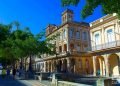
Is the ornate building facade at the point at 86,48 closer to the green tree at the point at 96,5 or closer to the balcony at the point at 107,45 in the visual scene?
the balcony at the point at 107,45

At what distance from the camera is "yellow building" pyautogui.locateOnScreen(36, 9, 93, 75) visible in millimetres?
46094

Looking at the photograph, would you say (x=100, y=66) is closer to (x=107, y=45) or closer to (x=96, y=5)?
(x=107, y=45)

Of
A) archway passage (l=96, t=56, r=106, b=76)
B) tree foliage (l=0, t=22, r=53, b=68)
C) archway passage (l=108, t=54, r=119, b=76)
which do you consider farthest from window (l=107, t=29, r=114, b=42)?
tree foliage (l=0, t=22, r=53, b=68)

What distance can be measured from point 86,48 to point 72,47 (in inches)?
174

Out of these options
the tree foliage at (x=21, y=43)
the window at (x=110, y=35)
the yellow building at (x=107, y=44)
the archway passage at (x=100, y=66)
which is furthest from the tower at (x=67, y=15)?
the window at (x=110, y=35)

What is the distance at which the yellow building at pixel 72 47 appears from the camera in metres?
46.1

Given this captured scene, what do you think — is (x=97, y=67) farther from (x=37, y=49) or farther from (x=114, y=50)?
(x=37, y=49)

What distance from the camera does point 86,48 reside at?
151 ft

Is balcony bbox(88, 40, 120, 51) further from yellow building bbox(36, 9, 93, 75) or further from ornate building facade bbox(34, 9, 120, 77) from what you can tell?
yellow building bbox(36, 9, 93, 75)

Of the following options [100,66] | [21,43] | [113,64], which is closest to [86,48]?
[100,66]

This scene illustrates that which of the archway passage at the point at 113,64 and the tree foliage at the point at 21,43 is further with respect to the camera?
the tree foliage at the point at 21,43

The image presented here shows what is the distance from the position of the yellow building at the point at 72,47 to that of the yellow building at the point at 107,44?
9.72 metres

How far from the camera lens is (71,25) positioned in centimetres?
4866

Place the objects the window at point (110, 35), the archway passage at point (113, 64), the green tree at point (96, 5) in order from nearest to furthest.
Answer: the green tree at point (96, 5) < the archway passage at point (113, 64) < the window at point (110, 35)
